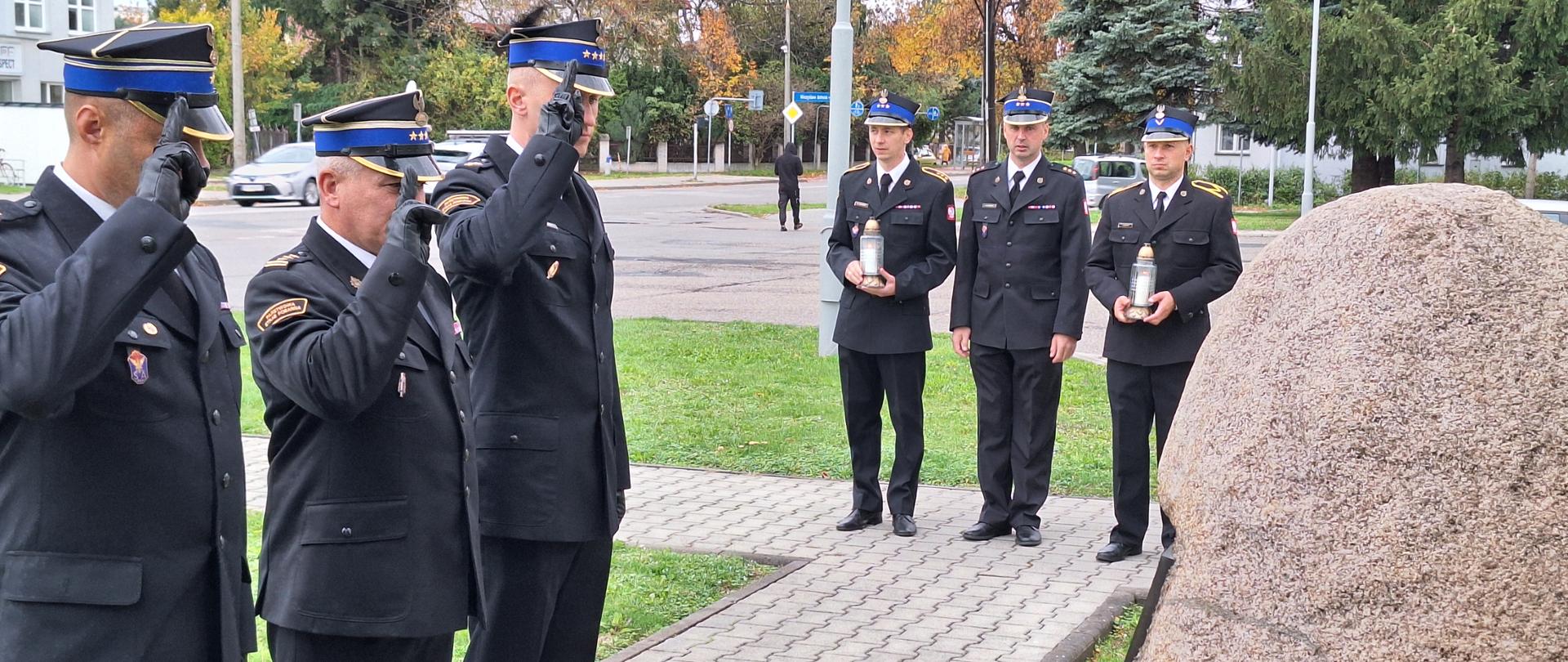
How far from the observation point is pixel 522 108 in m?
3.98

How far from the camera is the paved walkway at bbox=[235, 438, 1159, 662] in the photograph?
5383mm

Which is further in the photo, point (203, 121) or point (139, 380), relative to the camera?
point (203, 121)

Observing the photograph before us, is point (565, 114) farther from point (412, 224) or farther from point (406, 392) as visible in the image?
point (406, 392)

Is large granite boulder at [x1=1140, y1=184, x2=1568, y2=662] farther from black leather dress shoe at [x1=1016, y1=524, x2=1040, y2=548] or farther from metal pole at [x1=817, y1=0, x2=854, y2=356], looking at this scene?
metal pole at [x1=817, y1=0, x2=854, y2=356]

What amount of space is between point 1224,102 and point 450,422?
3453 cm

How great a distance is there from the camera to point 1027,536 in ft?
22.8

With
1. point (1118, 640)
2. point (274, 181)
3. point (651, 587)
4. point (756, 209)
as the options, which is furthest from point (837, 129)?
point (756, 209)

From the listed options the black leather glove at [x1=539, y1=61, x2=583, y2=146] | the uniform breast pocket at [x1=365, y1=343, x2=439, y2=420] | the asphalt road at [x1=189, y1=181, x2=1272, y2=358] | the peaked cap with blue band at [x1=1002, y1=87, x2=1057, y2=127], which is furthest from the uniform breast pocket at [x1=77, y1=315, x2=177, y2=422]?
the asphalt road at [x1=189, y1=181, x2=1272, y2=358]

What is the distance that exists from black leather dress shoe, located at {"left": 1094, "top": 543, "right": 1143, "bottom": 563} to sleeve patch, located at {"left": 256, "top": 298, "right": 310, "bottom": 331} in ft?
14.7

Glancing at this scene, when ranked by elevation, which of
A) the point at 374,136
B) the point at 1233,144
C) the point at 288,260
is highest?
the point at 1233,144

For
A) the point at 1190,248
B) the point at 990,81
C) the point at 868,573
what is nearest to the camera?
the point at 868,573

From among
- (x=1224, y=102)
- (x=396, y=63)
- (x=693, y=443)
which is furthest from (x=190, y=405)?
(x=396, y=63)

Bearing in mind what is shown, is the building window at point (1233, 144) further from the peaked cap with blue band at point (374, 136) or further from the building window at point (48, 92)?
the peaked cap with blue band at point (374, 136)

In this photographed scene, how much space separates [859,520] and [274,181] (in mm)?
26890
